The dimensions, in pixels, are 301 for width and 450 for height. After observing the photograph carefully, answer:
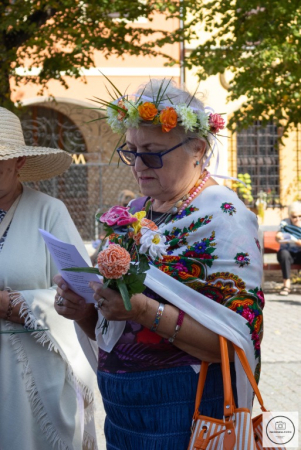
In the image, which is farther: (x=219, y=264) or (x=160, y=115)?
(x=160, y=115)

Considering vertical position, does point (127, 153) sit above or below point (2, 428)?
above

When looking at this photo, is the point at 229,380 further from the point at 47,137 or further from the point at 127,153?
the point at 47,137

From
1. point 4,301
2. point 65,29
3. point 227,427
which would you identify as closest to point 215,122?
point 227,427

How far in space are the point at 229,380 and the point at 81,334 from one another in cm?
81

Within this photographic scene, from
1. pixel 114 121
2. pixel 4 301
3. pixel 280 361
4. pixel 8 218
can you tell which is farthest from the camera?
pixel 280 361

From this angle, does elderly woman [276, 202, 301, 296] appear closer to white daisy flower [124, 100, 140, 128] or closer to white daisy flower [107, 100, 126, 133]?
white daisy flower [107, 100, 126, 133]

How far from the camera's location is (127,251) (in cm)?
219

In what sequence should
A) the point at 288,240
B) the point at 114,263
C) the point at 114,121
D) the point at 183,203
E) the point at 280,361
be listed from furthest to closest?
the point at 288,240 → the point at 280,361 → the point at 114,121 → the point at 183,203 → the point at 114,263

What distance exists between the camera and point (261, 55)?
1025 cm

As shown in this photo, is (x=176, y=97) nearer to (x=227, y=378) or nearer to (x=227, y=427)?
(x=227, y=378)

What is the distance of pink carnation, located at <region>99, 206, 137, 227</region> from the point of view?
220 cm

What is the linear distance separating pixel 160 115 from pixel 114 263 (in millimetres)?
647

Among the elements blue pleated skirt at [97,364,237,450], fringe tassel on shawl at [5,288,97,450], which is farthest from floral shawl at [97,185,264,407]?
fringe tassel on shawl at [5,288,97,450]

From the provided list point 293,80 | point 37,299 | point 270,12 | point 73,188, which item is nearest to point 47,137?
point 73,188
